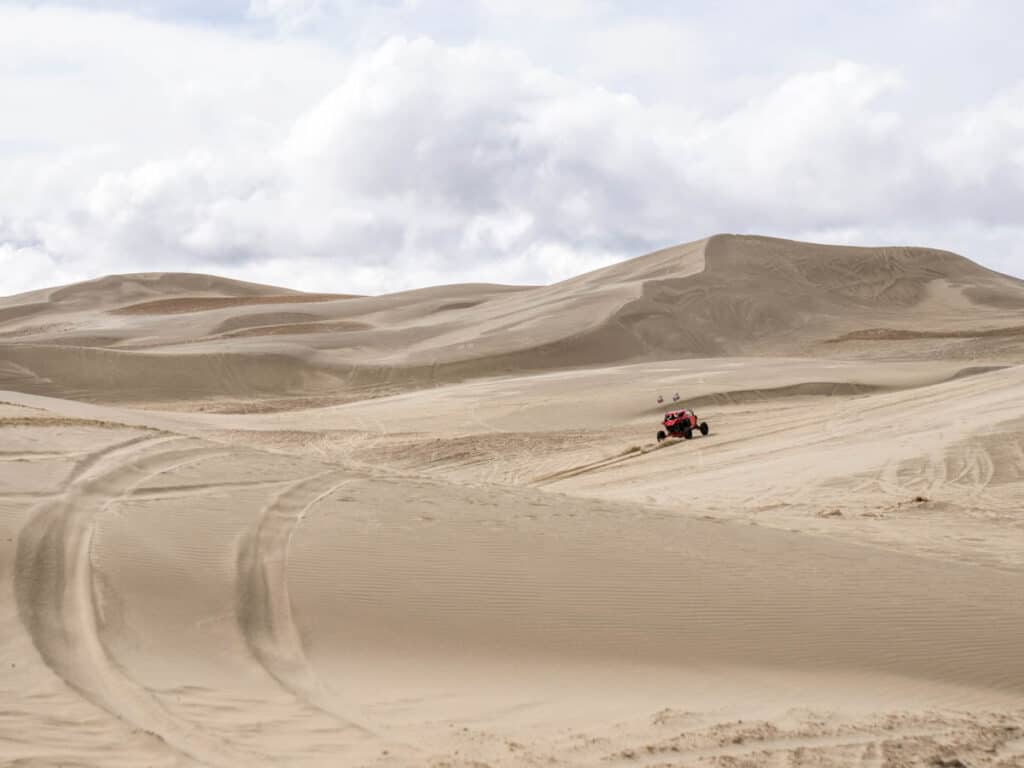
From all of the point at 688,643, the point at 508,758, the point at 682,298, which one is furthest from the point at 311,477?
the point at 682,298

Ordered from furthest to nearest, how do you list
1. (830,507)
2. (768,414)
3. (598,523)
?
(768,414)
(830,507)
(598,523)

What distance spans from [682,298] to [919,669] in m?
43.4

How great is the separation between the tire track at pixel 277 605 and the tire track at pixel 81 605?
0.77 m

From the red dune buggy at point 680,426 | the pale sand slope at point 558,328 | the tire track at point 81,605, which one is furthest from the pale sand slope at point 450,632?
the pale sand slope at point 558,328

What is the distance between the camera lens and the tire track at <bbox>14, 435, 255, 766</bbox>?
5.32 meters

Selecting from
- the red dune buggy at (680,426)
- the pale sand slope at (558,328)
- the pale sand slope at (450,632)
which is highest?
the pale sand slope at (558,328)

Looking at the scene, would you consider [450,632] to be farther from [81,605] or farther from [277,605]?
[81,605]

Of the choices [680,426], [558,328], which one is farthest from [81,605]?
[558,328]

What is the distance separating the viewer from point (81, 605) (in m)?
6.81

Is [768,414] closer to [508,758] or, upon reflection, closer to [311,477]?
[311,477]

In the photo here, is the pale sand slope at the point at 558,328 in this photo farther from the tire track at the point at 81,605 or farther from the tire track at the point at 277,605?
the tire track at the point at 277,605

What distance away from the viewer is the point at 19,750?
15.9 feet

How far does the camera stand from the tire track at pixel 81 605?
5.32m

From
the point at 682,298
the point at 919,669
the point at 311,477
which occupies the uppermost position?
the point at 682,298
